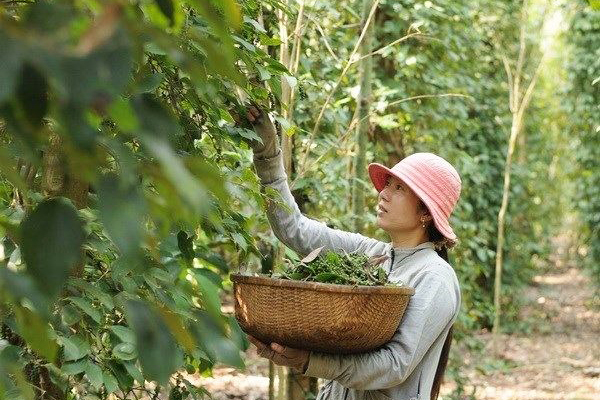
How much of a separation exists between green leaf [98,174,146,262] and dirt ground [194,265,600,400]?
4203 mm

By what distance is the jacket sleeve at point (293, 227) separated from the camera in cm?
253

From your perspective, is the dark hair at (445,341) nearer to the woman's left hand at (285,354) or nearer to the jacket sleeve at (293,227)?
the jacket sleeve at (293,227)

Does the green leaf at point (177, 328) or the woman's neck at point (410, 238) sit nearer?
the green leaf at point (177, 328)

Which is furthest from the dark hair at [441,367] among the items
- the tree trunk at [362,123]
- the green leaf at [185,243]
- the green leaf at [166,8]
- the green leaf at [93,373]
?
the green leaf at [166,8]

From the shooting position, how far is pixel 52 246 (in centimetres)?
52

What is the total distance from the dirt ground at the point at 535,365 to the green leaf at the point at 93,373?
2.98 m

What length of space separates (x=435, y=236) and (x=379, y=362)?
21.4 inches

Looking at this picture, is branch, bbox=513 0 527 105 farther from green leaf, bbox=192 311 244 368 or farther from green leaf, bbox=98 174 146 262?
green leaf, bbox=98 174 146 262

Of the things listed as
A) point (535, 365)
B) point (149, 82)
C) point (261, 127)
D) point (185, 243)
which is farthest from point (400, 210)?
point (535, 365)

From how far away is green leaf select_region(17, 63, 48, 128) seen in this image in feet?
1.65

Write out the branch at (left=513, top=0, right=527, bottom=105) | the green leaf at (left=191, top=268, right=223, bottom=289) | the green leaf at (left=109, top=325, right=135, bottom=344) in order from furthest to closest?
the branch at (left=513, top=0, right=527, bottom=105), the green leaf at (left=191, top=268, right=223, bottom=289), the green leaf at (left=109, top=325, right=135, bottom=344)

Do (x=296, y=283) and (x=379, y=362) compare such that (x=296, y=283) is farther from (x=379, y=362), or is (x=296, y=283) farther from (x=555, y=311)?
(x=555, y=311)

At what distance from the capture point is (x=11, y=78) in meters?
0.48

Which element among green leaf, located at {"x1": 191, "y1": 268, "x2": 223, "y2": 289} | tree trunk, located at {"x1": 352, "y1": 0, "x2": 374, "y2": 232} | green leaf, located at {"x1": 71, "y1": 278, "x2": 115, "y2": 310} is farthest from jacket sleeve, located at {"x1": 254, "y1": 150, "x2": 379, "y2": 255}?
tree trunk, located at {"x1": 352, "y1": 0, "x2": 374, "y2": 232}
